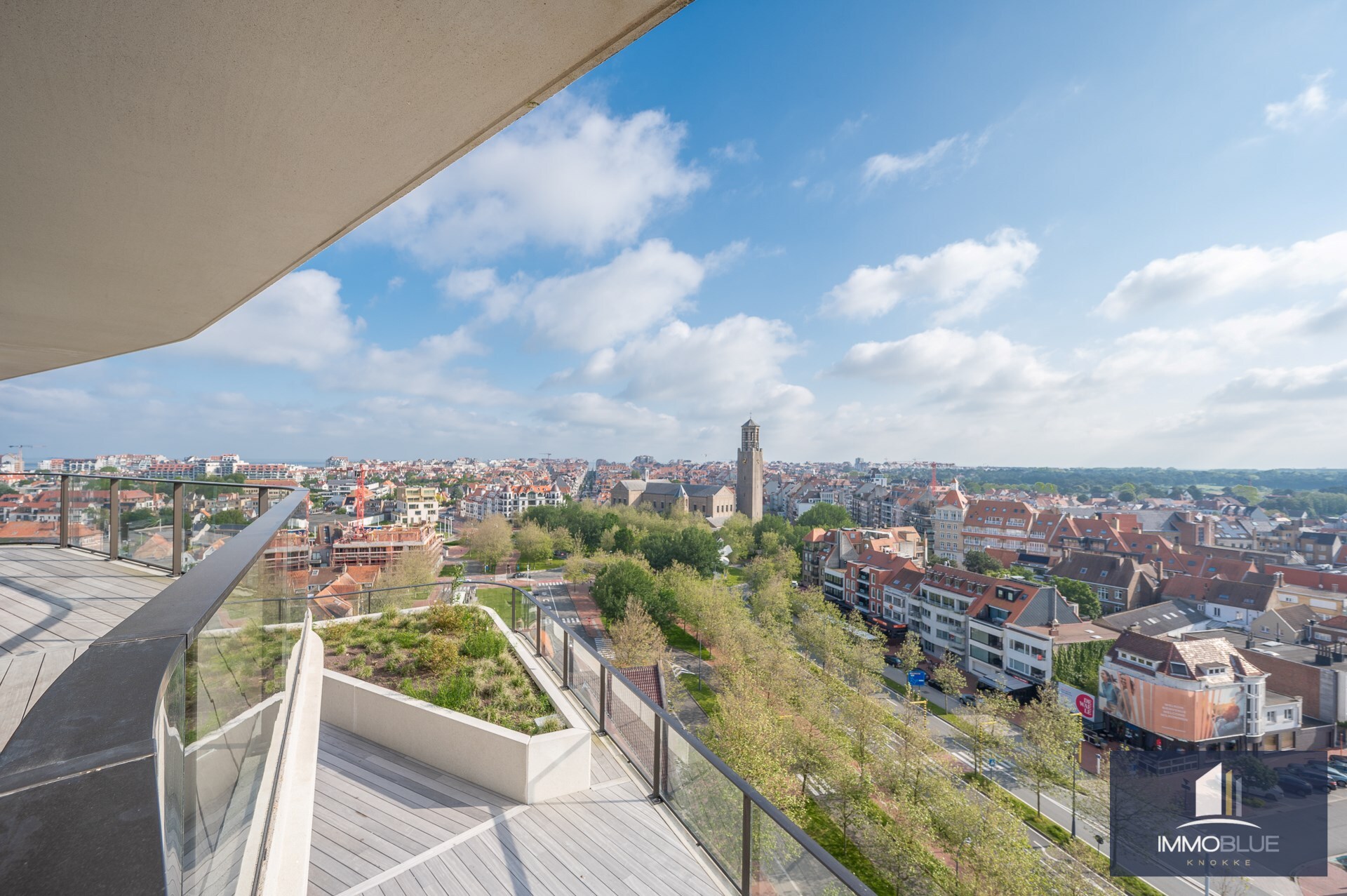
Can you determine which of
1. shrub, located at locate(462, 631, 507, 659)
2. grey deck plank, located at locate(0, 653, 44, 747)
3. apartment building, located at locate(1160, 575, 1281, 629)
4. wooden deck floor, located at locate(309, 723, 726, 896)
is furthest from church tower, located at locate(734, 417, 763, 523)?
grey deck plank, located at locate(0, 653, 44, 747)

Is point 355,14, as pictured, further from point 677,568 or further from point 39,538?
point 677,568

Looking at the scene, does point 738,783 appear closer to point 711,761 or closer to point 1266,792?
point 711,761

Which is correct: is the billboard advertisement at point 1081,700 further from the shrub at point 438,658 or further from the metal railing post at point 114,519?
the metal railing post at point 114,519

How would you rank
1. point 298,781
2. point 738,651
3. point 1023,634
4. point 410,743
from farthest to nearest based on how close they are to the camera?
point 1023,634 < point 738,651 < point 410,743 < point 298,781

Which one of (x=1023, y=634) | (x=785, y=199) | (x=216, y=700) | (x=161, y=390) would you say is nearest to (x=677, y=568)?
(x=1023, y=634)

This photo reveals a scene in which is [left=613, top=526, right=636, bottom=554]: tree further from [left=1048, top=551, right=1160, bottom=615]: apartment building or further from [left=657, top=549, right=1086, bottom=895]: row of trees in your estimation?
[left=1048, top=551, right=1160, bottom=615]: apartment building

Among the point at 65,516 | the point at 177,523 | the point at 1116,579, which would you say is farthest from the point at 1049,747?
the point at 1116,579
